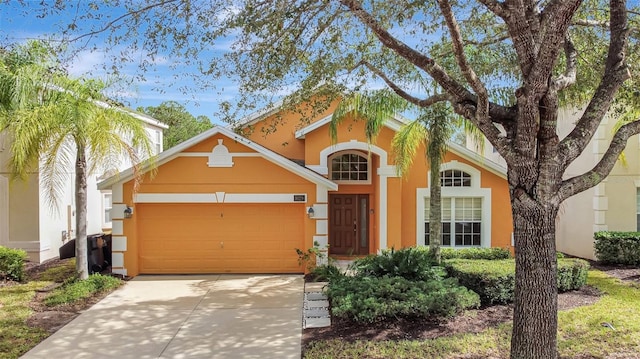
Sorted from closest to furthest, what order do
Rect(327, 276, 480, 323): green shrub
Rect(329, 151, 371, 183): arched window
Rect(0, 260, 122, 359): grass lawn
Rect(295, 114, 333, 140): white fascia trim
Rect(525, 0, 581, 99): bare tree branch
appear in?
Rect(525, 0, 581, 99): bare tree branch < Rect(0, 260, 122, 359): grass lawn < Rect(327, 276, 480, 323): green shrub < Rect(295, 114, 333, 140): white fascia trim < Rect(329, 151, 371, 183): arched window

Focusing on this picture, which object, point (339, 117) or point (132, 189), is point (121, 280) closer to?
point (132, 189)

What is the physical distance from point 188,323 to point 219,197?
522cm

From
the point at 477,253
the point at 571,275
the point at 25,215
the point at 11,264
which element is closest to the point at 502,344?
the point at 571,275

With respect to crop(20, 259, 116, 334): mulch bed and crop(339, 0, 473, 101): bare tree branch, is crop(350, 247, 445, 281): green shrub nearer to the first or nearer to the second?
crop(339, 0, 473, 101): bare tree branch

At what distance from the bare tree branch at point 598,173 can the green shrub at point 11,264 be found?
1304 cm

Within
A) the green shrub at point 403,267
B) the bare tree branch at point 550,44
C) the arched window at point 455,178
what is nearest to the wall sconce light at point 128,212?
the green shrub at point 403,267

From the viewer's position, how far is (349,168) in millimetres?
16359

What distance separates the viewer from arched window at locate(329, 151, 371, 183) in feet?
53.4

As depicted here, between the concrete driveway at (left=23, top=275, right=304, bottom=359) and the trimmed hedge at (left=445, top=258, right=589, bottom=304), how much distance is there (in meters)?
3.67

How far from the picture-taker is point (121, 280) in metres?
12.9

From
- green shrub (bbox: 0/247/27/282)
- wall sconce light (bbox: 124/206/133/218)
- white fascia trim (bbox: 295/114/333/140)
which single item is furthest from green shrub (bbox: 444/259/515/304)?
green shrub (bbox: 0/247/27/282)

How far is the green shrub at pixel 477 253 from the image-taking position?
1365 cm

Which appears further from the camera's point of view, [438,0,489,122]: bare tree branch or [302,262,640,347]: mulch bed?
[302,262,640,347]: mulch bed

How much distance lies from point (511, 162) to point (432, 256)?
6.10 m
